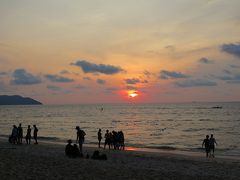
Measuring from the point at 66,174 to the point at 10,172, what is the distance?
2.30 m

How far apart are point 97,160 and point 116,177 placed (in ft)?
18.6

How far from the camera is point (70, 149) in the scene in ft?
68.4

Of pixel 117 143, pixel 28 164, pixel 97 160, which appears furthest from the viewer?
pixel 117 143

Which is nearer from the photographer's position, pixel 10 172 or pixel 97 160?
pixel 10 172

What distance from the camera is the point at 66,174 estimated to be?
46.6ft

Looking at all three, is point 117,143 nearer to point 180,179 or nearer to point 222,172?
point 222,172

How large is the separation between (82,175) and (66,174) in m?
0.69

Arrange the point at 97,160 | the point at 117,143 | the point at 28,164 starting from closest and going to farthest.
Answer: the point at 28,164 → the point at 97,160 → the point at 117,143

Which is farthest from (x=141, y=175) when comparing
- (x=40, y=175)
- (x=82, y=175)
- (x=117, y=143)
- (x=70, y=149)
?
(x=117, y=143)

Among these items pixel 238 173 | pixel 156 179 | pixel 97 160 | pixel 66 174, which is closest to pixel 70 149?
pixel 97 160

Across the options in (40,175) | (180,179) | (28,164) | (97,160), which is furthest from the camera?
(97,160)

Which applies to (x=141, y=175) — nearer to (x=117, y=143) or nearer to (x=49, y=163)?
(x=49, y=163)

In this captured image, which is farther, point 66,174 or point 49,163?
point 49,163

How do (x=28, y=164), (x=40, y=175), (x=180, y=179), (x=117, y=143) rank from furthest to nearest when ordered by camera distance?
(x=117, y=143) < (x=28, y=164) < (x=180, y=179) < (x=40, y=175)
